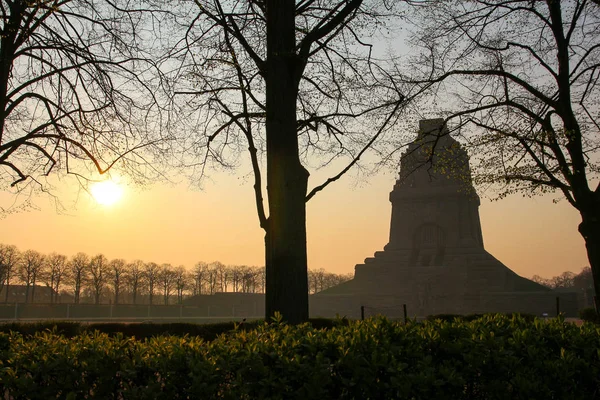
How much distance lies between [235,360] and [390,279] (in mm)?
54823

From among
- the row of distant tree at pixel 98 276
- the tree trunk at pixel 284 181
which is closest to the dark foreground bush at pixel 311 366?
the tree trunk at pixel 284 181

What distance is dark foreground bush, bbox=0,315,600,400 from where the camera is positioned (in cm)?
434

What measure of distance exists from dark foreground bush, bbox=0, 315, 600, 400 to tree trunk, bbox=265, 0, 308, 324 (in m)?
2.82

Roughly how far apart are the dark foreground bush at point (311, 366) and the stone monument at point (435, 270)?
44335 mm

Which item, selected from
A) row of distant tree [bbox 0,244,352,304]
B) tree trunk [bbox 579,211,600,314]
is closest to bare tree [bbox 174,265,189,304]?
row of distant tree [bbox 0,244,352,304]

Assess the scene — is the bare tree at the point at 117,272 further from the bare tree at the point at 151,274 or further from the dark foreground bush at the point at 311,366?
the dark foreground bush at the point at 311,366

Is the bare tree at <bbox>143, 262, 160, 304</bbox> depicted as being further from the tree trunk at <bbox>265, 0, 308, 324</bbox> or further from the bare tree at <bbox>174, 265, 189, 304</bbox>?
the tree trunk at <bbox>265, 0, 308, 324</bbox>

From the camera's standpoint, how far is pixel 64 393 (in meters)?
4.49

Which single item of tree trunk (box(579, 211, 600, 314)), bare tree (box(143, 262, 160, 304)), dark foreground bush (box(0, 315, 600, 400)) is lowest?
dark foreground bush (box(0, 315, 600, 400))

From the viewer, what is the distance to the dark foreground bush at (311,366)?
434cm

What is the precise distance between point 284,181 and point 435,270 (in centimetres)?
4890

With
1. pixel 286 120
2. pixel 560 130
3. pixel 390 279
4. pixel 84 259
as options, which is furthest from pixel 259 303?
pixel 286 120

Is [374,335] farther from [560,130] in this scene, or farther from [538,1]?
[538,1]

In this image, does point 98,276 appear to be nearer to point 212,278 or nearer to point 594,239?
point 212,278
